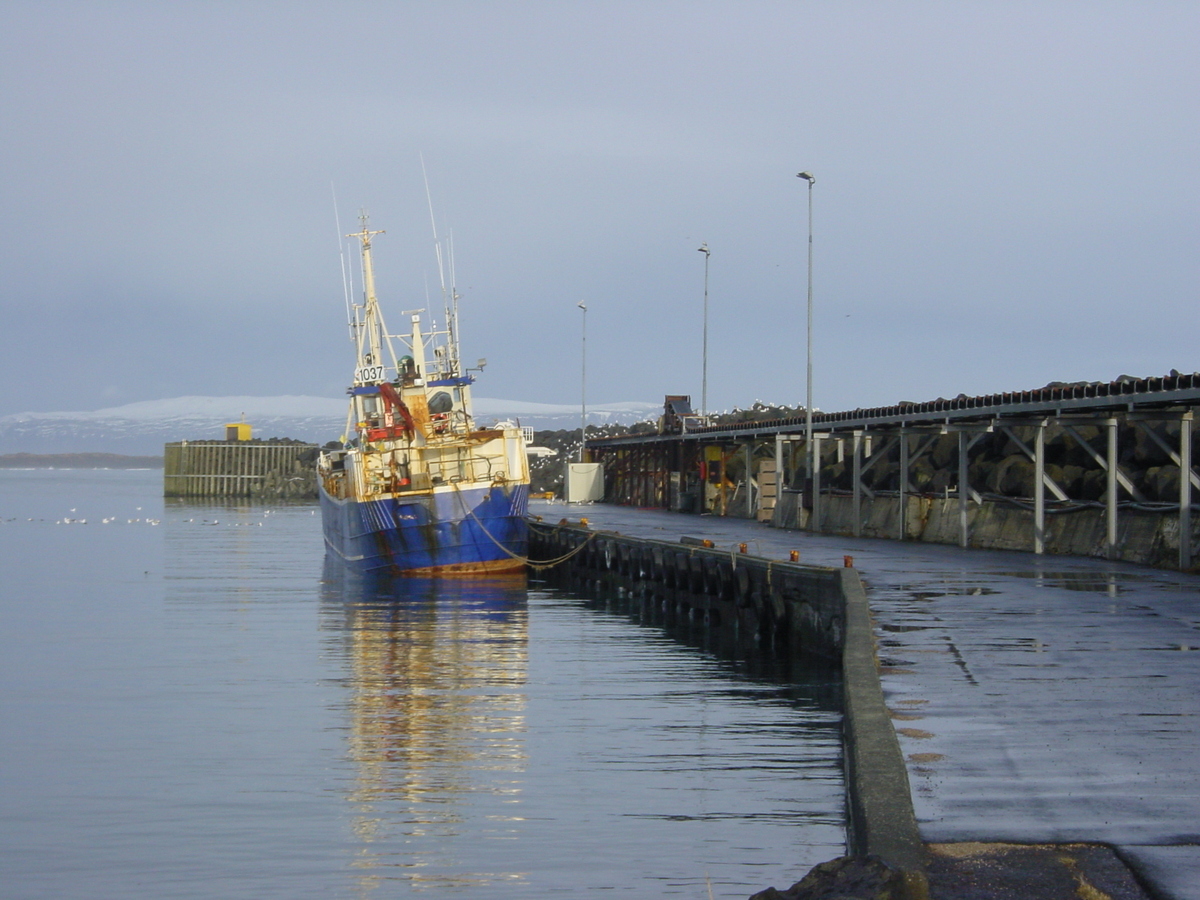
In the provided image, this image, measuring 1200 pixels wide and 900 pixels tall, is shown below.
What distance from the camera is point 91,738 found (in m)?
18.4

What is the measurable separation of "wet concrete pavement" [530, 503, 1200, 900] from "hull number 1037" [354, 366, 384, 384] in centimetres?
2474

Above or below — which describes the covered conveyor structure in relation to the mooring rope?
above

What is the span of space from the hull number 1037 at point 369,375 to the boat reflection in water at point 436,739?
11.8 metres

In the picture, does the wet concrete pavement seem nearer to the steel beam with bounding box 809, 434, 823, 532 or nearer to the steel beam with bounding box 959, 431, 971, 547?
the steel beam with bounding box 959, 431, 971, 547

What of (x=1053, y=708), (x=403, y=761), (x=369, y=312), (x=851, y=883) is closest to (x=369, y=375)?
(x=369, y=312)

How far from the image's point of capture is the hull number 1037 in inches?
1832

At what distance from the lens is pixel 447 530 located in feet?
142

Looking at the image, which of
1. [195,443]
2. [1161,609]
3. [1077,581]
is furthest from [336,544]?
[195,443]

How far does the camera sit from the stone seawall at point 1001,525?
28.6 metres

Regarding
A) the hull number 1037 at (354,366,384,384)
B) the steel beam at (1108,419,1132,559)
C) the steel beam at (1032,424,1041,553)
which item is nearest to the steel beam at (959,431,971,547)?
the steel beam at (1032,424,1041,553)

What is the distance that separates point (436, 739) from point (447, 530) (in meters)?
26.0

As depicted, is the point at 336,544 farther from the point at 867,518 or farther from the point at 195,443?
the point at 195,443

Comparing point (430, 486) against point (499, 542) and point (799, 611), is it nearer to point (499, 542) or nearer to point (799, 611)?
point (499, 542)

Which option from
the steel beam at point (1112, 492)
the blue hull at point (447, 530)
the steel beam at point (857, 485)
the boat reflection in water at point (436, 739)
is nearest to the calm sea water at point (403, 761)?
the boat reflection in water at point (436, 739)
